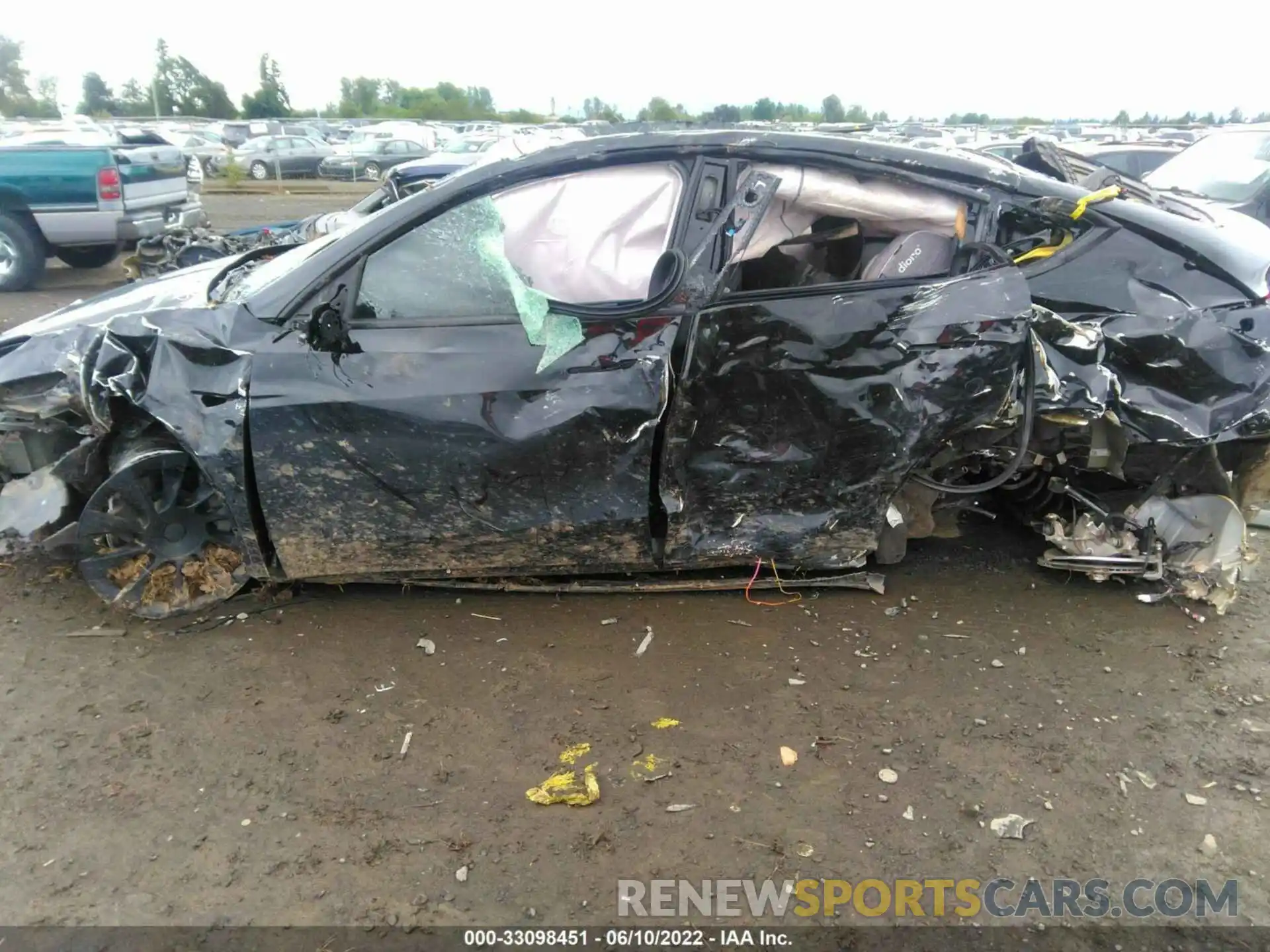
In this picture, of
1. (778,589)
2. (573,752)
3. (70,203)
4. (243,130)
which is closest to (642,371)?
(778,589)

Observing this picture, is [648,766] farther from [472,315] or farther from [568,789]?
[472,315]

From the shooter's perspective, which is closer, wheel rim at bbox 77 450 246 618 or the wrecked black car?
the wrecked black car

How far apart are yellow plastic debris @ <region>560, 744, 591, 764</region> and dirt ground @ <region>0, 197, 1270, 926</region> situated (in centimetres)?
3

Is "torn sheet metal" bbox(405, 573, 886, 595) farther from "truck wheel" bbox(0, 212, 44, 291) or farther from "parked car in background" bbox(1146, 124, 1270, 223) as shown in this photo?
"truck wheel" bbox(0, 212, 44, 291)

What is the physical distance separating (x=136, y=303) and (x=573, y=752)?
105 inches

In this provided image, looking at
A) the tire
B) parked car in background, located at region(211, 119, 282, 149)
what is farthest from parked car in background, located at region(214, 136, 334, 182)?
the tire

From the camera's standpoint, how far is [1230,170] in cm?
761

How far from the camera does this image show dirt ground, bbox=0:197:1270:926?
2.26m

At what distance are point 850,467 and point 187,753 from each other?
245 cm

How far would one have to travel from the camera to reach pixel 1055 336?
3105 mm

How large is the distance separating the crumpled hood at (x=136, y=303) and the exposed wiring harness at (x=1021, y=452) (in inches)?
113

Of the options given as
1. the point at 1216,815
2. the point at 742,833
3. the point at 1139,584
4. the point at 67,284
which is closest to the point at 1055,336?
the point at 1139,584

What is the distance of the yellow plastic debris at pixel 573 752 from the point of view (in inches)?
104

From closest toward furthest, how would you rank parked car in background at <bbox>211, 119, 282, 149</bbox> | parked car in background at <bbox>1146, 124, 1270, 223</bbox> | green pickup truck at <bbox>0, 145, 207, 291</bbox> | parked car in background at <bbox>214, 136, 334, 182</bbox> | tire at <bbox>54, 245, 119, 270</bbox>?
parked car in background at <bbox>1146, 124, 1270, 223</bbox> → green pickup truck at <bbox>0, 145, 207, 291</bbox> → tire at <bbox>54, 245, 119, 270</bbox> → parked car in background at <bbox>214, 136, 334, 182</bbox> → parked car in background at <bbox>211, 119, 282, 149</bbox>
